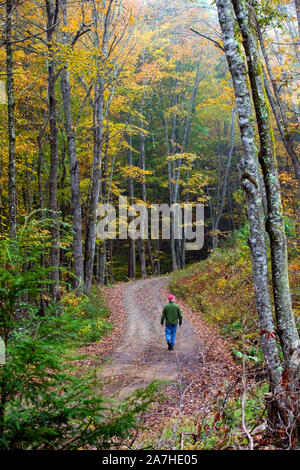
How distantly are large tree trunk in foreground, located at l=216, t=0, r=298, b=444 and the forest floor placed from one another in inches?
27.6

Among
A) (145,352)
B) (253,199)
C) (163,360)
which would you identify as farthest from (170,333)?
(253,199)

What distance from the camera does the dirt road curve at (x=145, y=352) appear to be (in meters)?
8.01

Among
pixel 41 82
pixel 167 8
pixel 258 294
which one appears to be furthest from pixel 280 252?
pixel 167 8

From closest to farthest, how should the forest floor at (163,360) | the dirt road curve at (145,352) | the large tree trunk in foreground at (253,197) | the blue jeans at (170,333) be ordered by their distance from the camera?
the large tree trunk in foreground at (253,197), the forest floor at (163,360), the dirt road curve at (145,352), the blue jeans at (170,333)

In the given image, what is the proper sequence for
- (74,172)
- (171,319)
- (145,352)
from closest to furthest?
(171,319) → (145,352) → (74,172)

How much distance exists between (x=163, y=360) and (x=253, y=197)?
21.4ft

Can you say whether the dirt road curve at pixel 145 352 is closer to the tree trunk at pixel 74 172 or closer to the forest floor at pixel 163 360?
the forest floor at pixel 163 360

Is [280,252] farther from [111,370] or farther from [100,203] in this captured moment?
[100,203]

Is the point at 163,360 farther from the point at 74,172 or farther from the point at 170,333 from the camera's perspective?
the point at 74,172

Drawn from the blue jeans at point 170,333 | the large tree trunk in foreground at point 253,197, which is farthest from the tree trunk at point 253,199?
the blue jeans at point 170,333

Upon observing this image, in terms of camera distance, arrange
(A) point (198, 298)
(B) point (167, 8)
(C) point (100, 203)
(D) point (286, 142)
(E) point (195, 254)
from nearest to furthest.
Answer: (D) point (286, 142), (A) point (198, 298), (C) point (100, 203), (B) point (167, 8), (E) point (195, 254)

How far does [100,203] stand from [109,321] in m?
10.1

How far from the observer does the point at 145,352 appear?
10461mm

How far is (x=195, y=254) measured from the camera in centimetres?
3431
